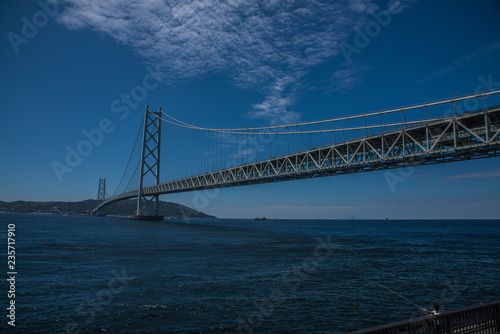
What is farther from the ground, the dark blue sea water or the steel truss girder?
the steel truss girder

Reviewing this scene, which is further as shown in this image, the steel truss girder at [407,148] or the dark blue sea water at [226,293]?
the steel truss girder at [407,148]

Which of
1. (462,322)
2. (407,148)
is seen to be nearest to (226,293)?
(462,322)

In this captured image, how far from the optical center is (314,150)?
40.2 meters

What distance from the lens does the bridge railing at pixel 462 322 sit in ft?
17.9

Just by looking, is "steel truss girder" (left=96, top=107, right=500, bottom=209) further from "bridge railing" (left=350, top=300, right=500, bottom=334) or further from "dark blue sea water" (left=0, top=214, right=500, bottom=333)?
"bridge railing" (left=350, top=300, right=500, bottom=334)

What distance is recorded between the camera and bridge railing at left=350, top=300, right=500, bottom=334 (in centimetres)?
545

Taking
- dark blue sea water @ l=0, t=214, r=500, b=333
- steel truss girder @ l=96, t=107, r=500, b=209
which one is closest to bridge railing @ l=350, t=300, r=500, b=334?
dark blue sea water @ l=0, t=214, r=500, b=333

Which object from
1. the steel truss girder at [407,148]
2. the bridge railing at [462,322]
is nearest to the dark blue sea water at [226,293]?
the bridge railing at [462,322]

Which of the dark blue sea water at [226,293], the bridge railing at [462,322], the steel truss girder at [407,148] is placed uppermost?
the steel truss girder at [407,148]

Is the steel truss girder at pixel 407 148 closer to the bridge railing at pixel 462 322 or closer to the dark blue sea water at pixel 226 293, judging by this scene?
the dark blue sea water at pixel 226 293

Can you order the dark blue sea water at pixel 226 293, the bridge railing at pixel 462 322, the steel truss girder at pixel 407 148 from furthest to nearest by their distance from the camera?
1. the steel truss girder at pixel 407 148
2. the dark blue sea water at pixel 226 293
3. the bridge railing at pixel 462 322

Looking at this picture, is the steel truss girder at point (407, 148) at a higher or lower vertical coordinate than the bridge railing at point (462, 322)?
higher

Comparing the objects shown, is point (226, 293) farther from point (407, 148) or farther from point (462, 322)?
point (407, 148)

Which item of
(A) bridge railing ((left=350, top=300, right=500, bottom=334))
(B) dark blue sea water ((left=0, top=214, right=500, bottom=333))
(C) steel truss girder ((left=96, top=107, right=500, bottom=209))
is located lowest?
(B) dark blue sea water ((left=0, top=214, right=500, bottom=333))
